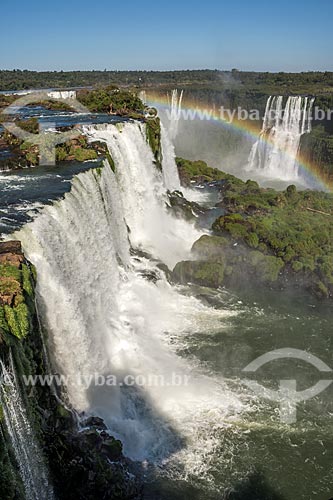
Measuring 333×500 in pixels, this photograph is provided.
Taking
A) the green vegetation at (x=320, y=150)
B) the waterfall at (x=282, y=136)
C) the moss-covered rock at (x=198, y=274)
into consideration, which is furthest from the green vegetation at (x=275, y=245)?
the waterfall at (x=282, y=136)

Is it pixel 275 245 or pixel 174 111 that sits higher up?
pixel 174 111

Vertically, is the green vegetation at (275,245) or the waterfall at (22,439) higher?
the waterfall at (22,439)

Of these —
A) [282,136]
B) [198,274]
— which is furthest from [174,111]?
[198,274]

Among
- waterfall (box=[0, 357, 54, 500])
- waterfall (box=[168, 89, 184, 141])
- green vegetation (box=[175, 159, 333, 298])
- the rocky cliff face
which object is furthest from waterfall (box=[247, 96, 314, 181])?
waterfall (box=[0, 357, 54, 500])

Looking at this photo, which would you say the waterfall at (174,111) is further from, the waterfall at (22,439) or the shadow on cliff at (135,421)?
the waterfall at (22,439)

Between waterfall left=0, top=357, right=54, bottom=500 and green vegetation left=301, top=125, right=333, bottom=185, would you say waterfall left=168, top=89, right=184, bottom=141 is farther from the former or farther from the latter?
waterfall left=0, top=357, right=54, bottom=500

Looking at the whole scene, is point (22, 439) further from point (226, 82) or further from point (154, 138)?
point (226, 82)
